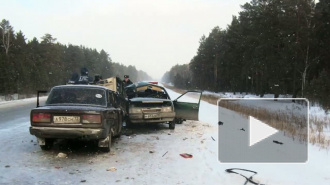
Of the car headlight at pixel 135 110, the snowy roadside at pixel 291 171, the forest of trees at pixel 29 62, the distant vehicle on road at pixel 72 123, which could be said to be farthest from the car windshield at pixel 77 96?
the forest of trees at pixel 29 62

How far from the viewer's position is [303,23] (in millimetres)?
33188

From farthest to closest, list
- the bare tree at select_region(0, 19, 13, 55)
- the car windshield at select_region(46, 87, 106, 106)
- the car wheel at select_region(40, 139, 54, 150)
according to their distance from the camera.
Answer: the bare tree at select_region(0, 19, 13, 55) → the car windshield at select_region(46, 87, 106, 106) → the car wheel at select_region(40, 139, 54, 150)

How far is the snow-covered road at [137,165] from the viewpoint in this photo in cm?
557

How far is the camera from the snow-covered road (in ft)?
18.3

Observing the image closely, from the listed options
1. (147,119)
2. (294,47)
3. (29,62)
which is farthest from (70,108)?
(29,62)

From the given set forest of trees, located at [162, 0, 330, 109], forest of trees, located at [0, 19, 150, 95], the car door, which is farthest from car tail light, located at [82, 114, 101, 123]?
forest of trees, located at [0, 19, 150, 95]

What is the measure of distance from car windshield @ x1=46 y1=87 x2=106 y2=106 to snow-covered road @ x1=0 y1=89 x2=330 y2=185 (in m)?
1.21

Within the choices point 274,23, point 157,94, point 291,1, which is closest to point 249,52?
point 274,23

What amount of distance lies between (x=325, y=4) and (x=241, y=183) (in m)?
31.6

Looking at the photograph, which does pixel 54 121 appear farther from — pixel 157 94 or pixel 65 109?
pixel 157 94

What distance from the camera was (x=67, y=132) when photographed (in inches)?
276

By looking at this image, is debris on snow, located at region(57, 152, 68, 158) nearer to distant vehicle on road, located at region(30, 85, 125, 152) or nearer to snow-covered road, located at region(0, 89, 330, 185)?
snow-covered road, located at region(0, 89, 330, 185)

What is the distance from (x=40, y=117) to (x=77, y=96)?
116 cm

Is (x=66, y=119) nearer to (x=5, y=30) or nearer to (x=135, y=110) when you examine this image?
(x=135, y=110)
